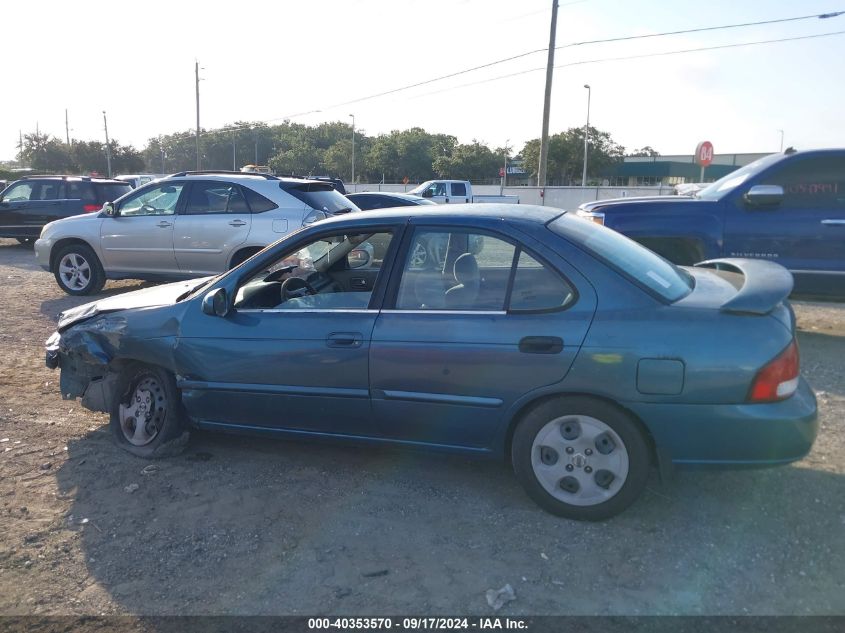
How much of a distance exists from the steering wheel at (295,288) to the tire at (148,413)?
0.91 m

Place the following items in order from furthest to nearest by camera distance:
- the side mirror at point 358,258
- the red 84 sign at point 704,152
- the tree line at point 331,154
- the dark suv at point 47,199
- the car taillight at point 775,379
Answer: the tree line at point 331,154
the red 84 sign at point 704,152
the dark suv at point 47,199
the side mirror at point 358,258
the car taillight at point 775,379

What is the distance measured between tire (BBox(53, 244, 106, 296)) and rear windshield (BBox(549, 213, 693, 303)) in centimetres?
830

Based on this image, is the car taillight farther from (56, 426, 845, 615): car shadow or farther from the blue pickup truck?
the blue pickup truck

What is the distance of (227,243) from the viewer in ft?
30.2

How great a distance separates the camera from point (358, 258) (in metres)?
5.24

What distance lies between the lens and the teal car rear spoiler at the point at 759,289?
335 centimetres

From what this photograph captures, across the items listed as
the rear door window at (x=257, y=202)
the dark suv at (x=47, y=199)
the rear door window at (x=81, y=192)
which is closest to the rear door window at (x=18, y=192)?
the dark suv at (x=47, y=199)

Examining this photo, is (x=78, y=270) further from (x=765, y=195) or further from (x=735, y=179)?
(x=765, y=195)

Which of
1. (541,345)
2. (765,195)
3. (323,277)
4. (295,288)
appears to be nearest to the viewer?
(541,345)

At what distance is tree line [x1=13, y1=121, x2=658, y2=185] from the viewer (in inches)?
2398

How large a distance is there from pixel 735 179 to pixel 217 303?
5.92 meters

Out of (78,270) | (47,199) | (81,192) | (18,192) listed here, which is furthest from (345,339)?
(18,192)

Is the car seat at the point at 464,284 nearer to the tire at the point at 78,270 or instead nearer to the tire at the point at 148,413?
the tire at the point at 148,413

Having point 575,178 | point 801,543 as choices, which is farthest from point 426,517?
point 575,178
